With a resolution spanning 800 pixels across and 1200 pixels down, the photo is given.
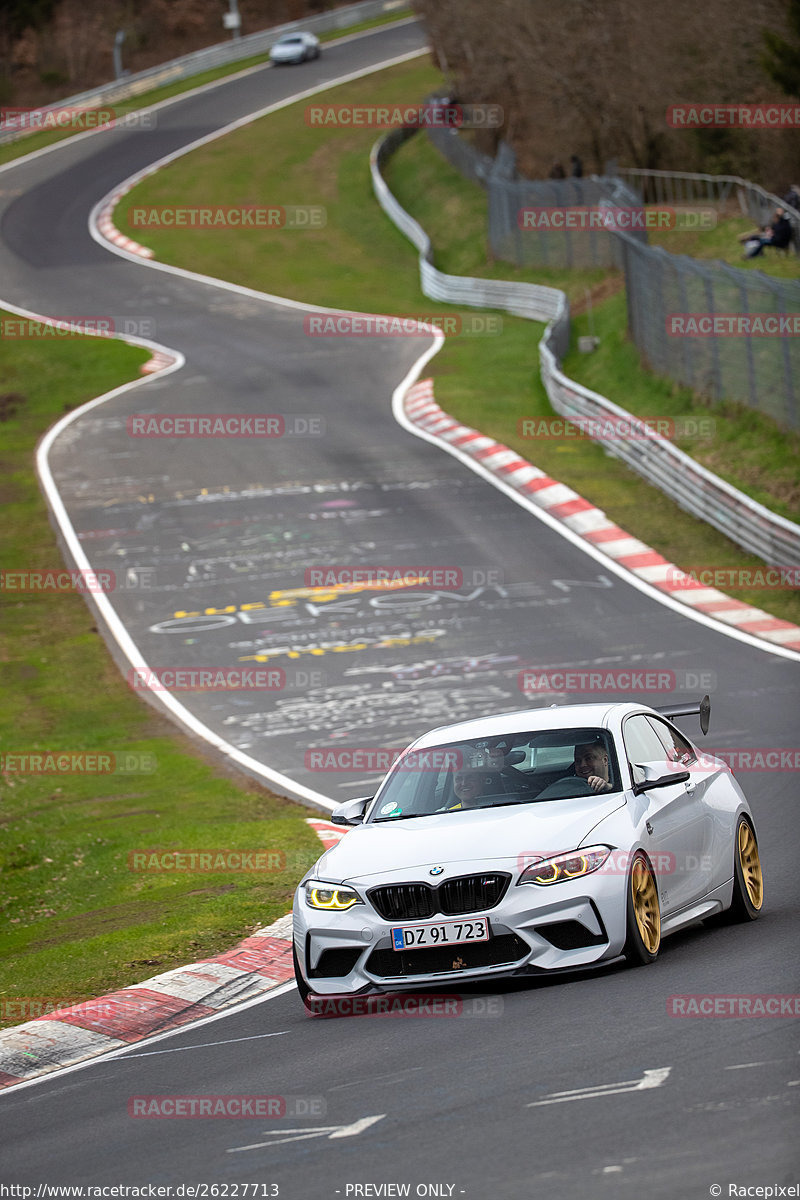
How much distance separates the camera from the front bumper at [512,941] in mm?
8305

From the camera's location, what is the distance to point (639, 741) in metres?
9.88

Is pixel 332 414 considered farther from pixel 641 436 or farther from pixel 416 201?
pixel 416 201

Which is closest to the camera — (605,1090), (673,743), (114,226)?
(605,1090)

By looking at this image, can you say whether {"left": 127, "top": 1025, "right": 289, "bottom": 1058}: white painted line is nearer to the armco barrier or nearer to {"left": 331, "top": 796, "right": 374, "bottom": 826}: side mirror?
{"left": 331, "top": 796, "right": 374, "bottom": 826}: side mirror

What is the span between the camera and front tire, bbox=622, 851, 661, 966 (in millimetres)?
8492

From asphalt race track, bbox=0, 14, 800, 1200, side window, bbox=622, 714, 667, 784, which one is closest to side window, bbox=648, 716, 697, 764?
side window, bbox=622, 714, 667, 784

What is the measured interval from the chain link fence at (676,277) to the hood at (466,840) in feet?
54.6

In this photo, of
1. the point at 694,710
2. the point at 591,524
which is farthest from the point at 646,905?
the point at 591,524

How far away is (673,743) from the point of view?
1048 centimetres

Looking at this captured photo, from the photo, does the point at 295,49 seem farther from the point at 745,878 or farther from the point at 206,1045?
the point at 206,1045

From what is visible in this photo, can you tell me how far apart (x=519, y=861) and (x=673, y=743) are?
2.38m

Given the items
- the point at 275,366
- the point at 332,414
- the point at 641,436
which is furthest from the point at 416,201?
the point at 641,436

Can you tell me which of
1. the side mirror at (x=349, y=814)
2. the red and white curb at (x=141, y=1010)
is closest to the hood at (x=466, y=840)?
the side mirror at (x=349, y=814)

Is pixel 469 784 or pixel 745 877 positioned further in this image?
pixel 745 877
